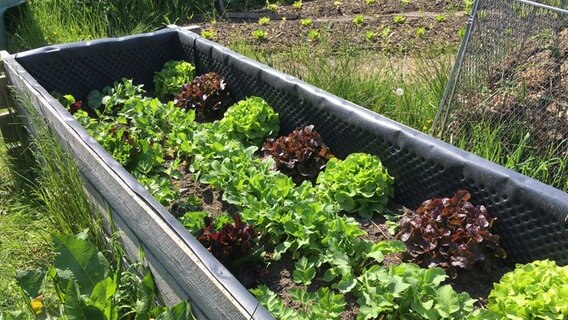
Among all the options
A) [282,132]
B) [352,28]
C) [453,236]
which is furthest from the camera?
[352,28]

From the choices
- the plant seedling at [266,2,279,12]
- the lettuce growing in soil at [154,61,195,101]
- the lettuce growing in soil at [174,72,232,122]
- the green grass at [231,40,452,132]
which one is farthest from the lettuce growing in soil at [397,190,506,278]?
the plant seedling at [266,2,279,12]

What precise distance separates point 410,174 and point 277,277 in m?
0.88

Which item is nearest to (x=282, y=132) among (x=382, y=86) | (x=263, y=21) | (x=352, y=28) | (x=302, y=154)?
(x=302, y=154)

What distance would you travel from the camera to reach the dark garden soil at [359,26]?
20.6 feet

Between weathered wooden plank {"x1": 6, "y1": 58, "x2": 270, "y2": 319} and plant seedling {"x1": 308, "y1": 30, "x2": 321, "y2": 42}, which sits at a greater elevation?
weathered wooden plank {"x1": 6, "y1": 58, "x2": 270, "y2": 319}

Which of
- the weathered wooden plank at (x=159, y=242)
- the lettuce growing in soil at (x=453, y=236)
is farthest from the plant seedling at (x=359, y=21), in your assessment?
the lettuce growing in soil at (x=453, y=236)

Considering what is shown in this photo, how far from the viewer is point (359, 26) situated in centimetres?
709

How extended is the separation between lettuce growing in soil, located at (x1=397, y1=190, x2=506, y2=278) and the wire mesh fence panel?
532 millimetres

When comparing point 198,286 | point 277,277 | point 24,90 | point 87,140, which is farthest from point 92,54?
point 198,286

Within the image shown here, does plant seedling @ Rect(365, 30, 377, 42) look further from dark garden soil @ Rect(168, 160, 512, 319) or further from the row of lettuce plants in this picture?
dark garden soil @ Rect(168, 160, 512, 319)

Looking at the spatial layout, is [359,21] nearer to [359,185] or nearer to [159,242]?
[359,185]

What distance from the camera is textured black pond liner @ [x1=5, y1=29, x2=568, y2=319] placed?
2195 millimetres

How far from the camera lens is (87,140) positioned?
302 cm

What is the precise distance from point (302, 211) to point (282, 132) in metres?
1.24
